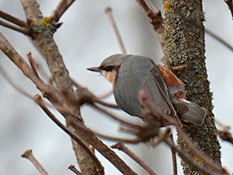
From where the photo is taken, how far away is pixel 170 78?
2.09 metres

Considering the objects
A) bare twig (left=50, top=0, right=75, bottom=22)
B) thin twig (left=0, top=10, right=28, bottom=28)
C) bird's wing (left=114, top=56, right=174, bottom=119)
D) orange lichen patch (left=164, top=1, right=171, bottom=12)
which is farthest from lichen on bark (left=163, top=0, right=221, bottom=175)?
thin twig (left=0, top=10, right=28, bottom=28)

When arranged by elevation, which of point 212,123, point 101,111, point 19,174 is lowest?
point 19,174

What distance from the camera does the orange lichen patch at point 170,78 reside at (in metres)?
1.88

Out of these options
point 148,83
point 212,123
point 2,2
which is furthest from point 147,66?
point 2,2

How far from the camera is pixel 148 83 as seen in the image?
213 cm

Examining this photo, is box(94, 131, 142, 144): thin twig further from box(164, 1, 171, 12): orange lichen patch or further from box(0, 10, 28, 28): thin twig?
box(164, 1, 171, 12): orange lichen patch

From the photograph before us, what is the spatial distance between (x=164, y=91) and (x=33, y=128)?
16.3 ft

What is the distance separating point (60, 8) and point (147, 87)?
0.74 meters

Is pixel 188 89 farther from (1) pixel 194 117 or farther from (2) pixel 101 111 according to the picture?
(2) pixel 101 111

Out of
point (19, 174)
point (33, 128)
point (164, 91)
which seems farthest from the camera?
point (33, 128)

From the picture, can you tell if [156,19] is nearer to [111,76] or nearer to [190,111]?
[190,111]

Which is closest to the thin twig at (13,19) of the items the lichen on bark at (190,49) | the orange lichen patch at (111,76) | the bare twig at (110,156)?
the bare twig at (110,156)

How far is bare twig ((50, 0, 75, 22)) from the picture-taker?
4.67 feet

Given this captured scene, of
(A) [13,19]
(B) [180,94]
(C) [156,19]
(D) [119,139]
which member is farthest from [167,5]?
(D) [119,139]
